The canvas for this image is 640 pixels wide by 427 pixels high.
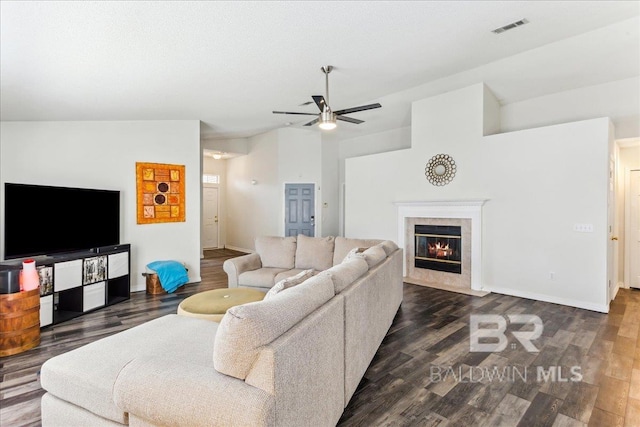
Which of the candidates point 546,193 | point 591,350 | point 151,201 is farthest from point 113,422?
point 546,193

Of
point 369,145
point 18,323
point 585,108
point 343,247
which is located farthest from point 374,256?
point 369,145

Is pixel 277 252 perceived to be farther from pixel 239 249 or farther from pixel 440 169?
pixel 239 249

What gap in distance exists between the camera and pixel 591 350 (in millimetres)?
2895

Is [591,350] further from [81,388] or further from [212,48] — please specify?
[212,48]

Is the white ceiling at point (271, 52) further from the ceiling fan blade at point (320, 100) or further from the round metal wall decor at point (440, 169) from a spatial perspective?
the round metal wall decor at point (440, 169)

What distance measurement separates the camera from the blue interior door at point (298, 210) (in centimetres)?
790

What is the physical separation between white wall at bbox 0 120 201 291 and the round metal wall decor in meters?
4.15

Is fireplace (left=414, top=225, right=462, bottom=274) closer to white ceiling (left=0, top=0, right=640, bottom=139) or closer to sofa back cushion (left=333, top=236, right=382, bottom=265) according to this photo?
sofa back cushion (left=333, top=236, right=382, bottom=265)

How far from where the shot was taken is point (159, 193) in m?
5.25

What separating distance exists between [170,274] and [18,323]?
211cm

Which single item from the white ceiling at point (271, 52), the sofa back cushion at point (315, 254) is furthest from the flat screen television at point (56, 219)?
the sofa back cushion at point (315, 254)

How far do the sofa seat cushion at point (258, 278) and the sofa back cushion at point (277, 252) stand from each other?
0.97ft

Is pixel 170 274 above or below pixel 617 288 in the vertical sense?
above

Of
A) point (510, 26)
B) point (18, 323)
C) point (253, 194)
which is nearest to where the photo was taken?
point (18, 323)
